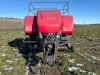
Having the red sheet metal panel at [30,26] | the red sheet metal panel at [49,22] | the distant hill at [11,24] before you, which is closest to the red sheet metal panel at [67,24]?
the red sheet metal panel at [49,22]

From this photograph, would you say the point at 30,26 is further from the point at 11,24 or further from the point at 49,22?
the point at 11,24

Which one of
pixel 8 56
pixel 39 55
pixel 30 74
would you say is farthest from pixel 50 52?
pixel 8 56

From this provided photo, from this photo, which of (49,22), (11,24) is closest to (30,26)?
(49,22)

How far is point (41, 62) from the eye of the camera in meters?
10.8

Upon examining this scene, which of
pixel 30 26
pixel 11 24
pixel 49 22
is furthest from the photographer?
pixel 11 24

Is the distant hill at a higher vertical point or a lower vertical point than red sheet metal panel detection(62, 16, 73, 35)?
lower

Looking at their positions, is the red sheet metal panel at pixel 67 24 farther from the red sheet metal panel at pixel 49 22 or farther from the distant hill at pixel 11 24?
the distant hill at pixel 11 24

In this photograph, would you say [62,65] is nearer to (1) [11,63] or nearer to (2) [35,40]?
(1) [11,63]

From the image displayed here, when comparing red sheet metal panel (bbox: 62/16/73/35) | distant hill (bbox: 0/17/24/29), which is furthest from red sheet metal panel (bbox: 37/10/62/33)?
distant hill (bbox: 0/17/24/29)

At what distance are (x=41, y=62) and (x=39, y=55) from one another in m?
1.72

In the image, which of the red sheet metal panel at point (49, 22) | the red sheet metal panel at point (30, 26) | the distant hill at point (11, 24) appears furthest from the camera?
the distant hill at point (11, 24)

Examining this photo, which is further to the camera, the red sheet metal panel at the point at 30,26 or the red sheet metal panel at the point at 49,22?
the red sheet metal panel at the point at 30,26

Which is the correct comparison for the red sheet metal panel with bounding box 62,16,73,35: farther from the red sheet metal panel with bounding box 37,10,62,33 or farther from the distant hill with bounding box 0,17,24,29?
the distant hill with bounding box 0,17,24,29

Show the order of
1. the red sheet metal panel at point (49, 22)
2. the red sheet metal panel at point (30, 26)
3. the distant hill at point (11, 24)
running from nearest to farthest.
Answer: the red sheet metal panel at point (49, 22), the red sheet metal panel at point (30, 26), the distant hill at point (11, 24)
